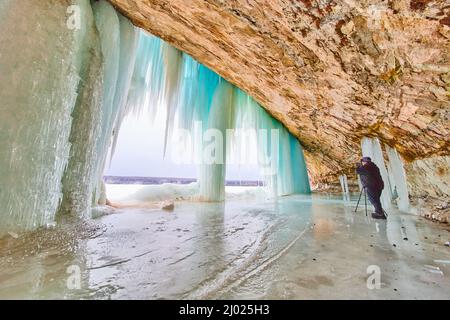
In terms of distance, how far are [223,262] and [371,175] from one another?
4.19m

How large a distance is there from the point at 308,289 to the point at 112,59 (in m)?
4.62

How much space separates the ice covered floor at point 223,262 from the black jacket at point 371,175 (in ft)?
5.17

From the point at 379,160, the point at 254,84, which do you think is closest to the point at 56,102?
the point at 254,84

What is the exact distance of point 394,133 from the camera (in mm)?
4699

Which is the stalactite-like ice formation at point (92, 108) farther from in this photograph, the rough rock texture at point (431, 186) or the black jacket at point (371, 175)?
the rough rock texture at point (431, 186)

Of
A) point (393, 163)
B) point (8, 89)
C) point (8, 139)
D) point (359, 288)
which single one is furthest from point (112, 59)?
point (393, 163)

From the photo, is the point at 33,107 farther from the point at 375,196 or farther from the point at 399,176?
the point at 399,176

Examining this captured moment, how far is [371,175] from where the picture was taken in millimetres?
4777

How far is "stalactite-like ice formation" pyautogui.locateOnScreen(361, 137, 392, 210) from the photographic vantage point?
517cm

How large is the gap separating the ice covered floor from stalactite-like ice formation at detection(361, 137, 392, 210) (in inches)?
82.9

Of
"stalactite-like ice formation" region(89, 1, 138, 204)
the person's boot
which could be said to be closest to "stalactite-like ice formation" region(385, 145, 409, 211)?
the person's boot
